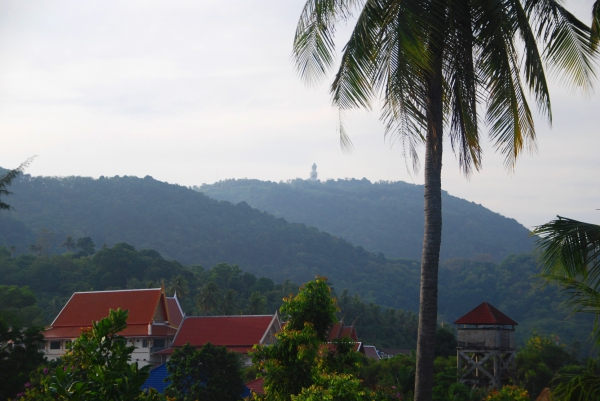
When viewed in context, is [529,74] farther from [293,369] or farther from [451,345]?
[451,345]

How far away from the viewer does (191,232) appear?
15012cm

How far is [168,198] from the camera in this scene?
550 ft

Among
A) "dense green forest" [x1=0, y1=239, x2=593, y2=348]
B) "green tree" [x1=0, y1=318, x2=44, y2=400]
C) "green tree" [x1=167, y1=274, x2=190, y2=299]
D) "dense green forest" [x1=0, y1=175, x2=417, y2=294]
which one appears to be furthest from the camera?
"dense green forest" [x1=0, y1=175, x2=417, y2=294]

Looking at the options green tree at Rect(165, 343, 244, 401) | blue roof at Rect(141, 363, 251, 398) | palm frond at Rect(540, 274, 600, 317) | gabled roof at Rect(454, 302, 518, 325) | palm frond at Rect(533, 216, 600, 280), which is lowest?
blue roof at Rect(141, 363, 251, 398)

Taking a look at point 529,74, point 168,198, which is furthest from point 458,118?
point 168,198

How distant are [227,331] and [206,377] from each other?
2037 cm

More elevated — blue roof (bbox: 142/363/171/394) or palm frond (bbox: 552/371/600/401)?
palm frond (bbox: 552/371/600/401)

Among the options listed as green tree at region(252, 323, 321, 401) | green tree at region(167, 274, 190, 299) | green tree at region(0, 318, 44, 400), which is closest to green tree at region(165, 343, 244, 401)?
green tree at region(0, 318, 44, 400)

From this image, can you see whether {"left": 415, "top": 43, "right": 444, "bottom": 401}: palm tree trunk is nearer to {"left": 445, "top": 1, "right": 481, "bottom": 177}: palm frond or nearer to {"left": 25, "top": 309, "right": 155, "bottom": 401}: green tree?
{"left": 445, "top": 1, "right": 481, "bottom": 177}: palm frond

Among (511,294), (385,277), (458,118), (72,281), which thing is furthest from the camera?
(385,277)

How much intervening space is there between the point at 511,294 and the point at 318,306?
349 ft

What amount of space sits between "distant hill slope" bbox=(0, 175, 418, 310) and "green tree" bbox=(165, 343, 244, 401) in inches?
4034

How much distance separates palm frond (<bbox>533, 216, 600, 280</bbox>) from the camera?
23.4 ft

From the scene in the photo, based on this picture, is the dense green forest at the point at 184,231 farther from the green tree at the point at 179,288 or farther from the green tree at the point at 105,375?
the green tree at the point at 105,375
